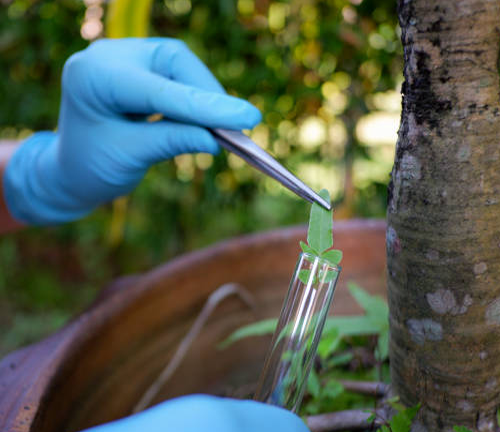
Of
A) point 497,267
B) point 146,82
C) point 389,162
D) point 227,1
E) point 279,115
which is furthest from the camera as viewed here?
point 389,162

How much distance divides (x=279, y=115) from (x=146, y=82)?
49 centimetres

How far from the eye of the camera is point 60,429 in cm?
50

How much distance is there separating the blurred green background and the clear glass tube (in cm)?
42

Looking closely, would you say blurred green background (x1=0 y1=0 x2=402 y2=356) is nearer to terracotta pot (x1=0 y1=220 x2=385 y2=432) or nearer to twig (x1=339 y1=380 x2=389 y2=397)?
terracotta pot (x1=0 y1=220 x2=385 y2=432)

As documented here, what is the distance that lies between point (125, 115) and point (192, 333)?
1.27ft

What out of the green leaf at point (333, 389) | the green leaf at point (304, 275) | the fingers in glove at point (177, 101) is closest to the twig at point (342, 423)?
the green leaf at point (333, 389)

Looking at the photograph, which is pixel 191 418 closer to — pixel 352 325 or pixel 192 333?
pixel 352 325

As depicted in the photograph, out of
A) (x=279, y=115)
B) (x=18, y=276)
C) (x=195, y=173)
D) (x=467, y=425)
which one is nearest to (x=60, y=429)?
(x=467, y=425)

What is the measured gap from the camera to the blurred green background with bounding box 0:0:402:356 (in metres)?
1.00

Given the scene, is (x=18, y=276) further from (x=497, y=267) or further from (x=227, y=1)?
(x=497, y=267)

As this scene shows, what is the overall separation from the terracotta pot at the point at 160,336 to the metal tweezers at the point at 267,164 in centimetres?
25

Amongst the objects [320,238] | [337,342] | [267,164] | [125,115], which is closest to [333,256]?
[320,238]

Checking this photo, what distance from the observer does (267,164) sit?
1.64ft

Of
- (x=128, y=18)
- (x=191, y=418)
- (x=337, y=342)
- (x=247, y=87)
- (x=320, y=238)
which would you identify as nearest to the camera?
(x=191, y=418)
